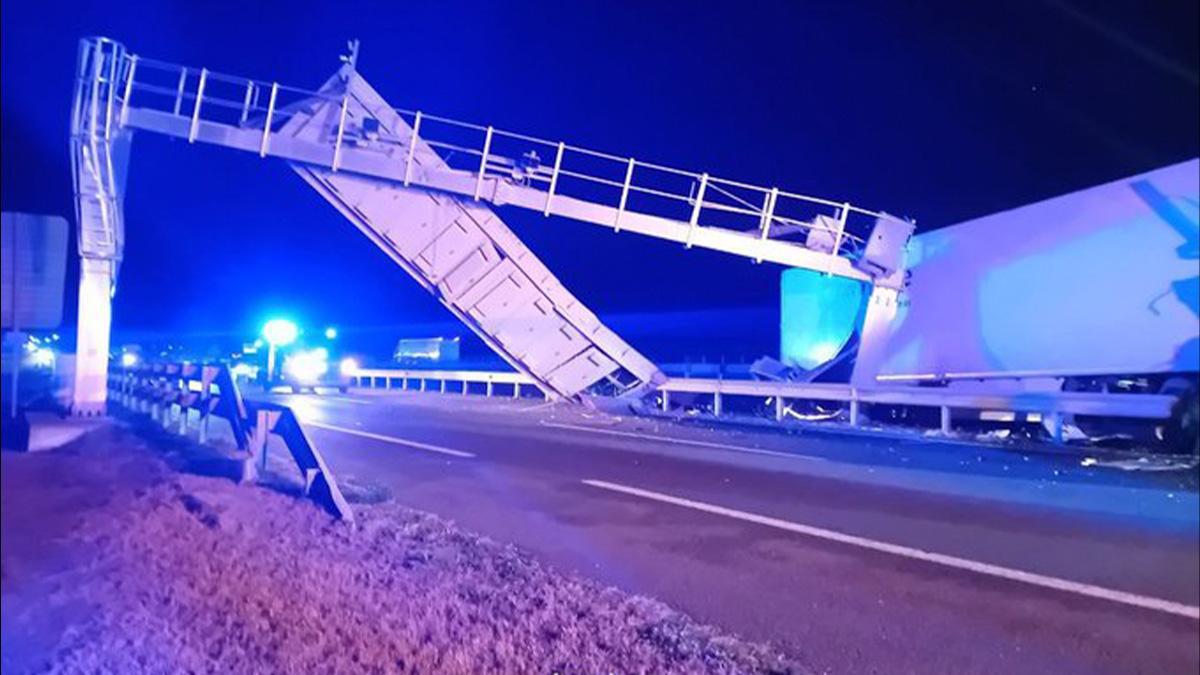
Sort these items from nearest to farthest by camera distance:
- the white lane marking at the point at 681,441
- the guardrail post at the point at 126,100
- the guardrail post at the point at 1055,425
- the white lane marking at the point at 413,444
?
1. the guardrail post at the point at 126,100
2. the white lane marking at the point at 413,444
3. the guardrail post at the point at 1055,425
4. the white lane marking at the point at 681,441

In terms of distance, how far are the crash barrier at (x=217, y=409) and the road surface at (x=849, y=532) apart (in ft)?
2.59

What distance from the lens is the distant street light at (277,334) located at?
154 inches

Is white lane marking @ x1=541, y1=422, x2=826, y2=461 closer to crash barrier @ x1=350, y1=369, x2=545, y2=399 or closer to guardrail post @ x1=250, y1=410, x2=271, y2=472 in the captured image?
crash barrier @ x1=350, y1=369, x2=545, y2=399

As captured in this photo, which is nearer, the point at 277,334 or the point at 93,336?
the point at 93,336

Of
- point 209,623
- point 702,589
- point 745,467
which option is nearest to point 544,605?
point 702,589

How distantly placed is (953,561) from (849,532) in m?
0.85

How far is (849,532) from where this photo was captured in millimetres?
5789

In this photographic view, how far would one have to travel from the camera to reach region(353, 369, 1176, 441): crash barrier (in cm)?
841

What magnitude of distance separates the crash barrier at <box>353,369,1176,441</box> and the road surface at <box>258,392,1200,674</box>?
1.52 feet

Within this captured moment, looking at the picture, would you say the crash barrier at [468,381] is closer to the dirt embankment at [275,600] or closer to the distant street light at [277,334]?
the distant street light at [277,334]

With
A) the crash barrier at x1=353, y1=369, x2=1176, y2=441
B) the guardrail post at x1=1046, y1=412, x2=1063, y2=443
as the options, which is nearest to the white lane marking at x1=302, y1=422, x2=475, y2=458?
the crash barrier at x1=353, y1=369, x2=1176, y2=441

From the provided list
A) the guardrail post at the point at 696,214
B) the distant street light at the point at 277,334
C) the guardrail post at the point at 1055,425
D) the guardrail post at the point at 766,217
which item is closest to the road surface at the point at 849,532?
the guardrail post at the point at 1055,425

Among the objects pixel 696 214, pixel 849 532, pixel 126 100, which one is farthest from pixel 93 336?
pixel 696 214

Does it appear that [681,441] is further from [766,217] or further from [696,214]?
[696,214]
